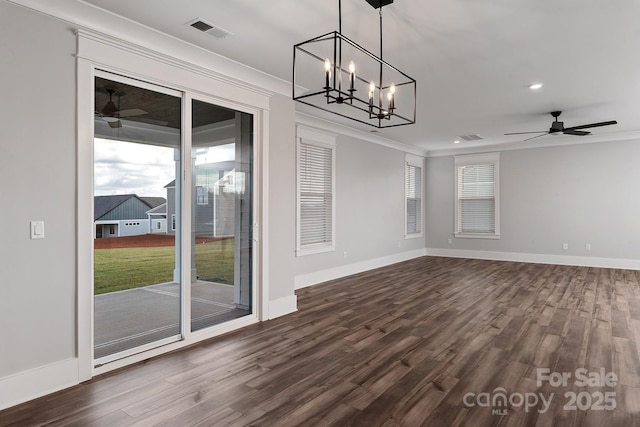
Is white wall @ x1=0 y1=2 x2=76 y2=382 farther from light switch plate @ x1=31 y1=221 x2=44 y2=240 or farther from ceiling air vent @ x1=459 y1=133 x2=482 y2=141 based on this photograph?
ceiling air vent @ x1=459 y1=133 x2=482 y2=141

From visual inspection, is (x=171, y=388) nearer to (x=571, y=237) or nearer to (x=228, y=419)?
(x=228, y=419)

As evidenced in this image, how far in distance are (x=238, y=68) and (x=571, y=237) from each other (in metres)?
7.75

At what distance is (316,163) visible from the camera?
6328mm

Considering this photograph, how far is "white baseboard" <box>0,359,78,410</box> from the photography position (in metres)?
2.36

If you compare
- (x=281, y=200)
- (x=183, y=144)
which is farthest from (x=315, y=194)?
(x=183, y=144)

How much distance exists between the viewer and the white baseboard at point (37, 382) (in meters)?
2.36

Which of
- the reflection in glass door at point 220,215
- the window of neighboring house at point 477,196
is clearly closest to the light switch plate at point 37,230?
the reflection in glass door at point 220,215

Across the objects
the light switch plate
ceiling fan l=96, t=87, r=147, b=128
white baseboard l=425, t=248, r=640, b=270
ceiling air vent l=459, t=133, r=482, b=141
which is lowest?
white baseboard l=425, t=248, r=640, b=270

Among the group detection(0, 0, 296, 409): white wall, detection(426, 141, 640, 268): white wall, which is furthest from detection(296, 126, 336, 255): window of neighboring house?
detection(426, 141, 640, 268): white wall

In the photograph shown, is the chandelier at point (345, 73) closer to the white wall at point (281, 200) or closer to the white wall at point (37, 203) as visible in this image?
the white wall at point (281, 200)

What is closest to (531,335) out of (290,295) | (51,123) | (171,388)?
(290,295)

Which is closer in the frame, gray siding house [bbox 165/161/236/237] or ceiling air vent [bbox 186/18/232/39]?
ceiling air vent [bbox 186/18/232/39]

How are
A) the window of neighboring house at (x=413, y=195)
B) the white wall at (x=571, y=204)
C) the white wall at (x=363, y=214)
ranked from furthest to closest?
→ the window of neighboring house at (x=413, y=195) → the white wall at (x=571, y=204) → the white wall at (x=363, y=214)

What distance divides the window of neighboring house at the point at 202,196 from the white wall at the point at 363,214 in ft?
8.16
